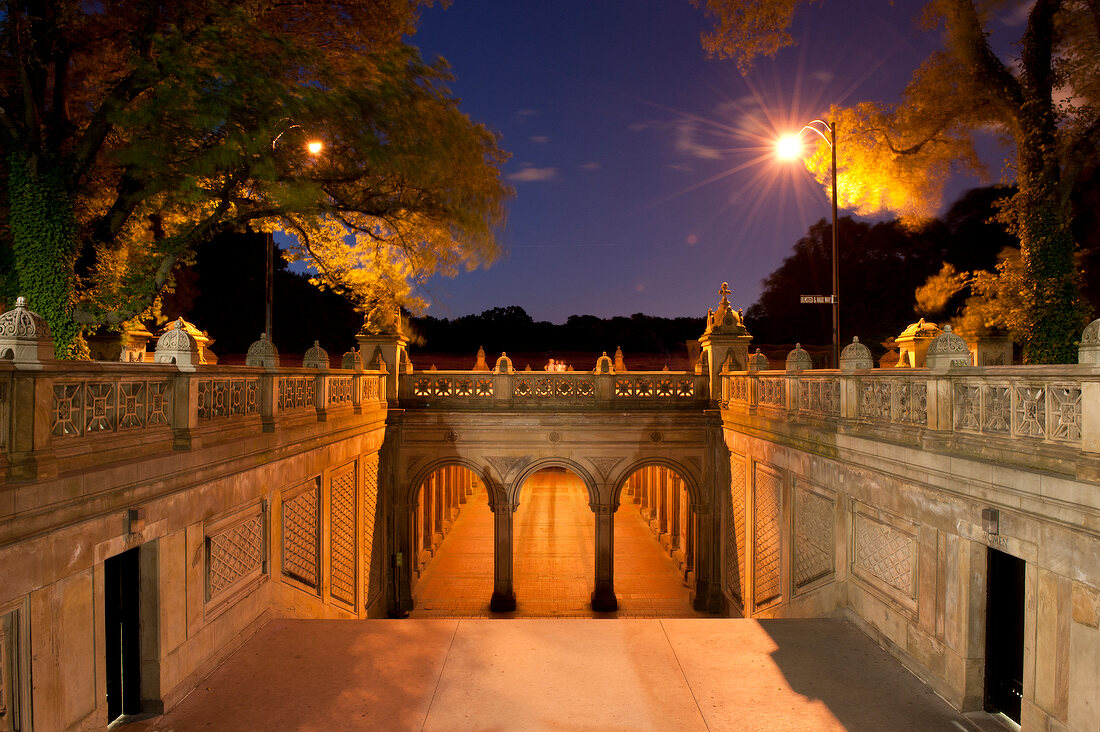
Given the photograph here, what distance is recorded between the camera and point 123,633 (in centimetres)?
548

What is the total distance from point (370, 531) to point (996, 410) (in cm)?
1219

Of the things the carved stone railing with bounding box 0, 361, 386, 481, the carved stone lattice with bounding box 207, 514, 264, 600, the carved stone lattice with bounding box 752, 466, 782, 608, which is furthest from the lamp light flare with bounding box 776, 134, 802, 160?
the carved stone lattice with bounding box 207, 514, 264, 600

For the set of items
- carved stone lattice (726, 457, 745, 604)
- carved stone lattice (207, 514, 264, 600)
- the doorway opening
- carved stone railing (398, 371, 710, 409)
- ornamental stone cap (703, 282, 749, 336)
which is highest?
ornamental stone cap (703, 282, 749, 336)

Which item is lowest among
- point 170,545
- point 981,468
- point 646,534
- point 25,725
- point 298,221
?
point 646,534

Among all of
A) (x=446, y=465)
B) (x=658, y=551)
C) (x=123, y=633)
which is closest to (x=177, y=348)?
(x=123, y=633)

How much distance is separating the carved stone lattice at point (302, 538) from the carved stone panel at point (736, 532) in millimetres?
8795

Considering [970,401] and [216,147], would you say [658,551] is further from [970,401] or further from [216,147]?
[216,147]

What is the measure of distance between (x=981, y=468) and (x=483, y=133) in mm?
15837

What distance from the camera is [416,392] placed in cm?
1483

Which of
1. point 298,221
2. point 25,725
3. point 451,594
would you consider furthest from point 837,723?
point 298,221

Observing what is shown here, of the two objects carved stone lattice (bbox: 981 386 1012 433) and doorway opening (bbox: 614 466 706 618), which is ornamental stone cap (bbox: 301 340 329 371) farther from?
carved stone lattice (bbox: 981 386 1012 433)

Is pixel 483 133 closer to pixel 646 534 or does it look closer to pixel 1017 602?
pixel 646 534

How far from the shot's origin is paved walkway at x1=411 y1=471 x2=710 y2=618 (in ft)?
46.6

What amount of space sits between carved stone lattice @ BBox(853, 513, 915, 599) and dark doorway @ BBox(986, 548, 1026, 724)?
0.91 m
